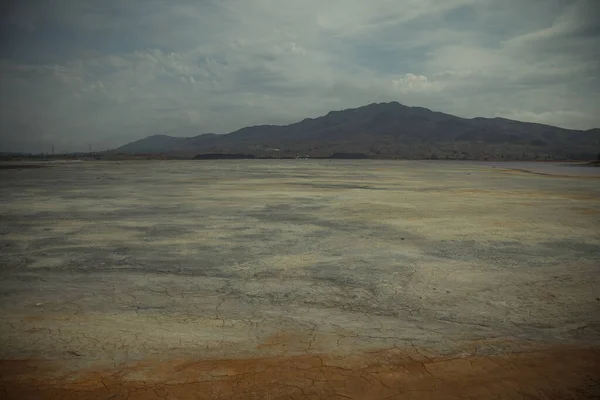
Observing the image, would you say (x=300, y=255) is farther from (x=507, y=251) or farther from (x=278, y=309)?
(x=507, y=251)

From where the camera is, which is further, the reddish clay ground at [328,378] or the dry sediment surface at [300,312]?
the dry sediment surface at [300,312]

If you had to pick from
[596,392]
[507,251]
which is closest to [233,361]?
[596,392]

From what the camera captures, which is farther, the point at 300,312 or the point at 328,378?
the point at 300,312

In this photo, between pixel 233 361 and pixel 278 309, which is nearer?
pixel 233 361

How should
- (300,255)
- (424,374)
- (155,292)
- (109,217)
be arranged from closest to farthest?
(424,374), (155,292), (300,255), (109,217)

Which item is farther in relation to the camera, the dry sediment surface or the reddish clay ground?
the dry sediment surface

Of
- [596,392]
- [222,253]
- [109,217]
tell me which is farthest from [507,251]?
[109,217]

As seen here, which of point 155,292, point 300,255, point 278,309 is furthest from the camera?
point 300,255
